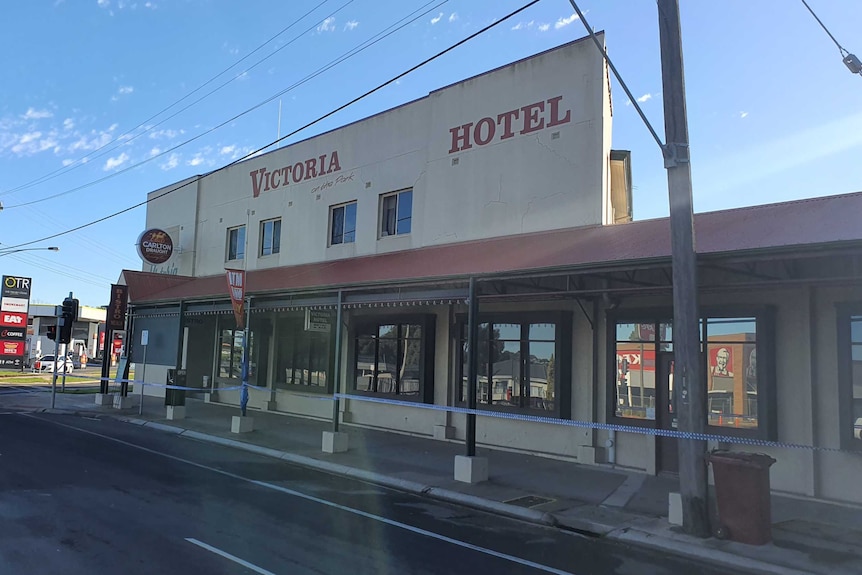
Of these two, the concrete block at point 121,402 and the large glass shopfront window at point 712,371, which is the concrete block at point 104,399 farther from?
the large glass shopfront window at point 712,371

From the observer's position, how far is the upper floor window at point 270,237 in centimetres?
2072

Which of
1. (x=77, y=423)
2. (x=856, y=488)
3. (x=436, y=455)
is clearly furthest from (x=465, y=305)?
(x=77, y=423)

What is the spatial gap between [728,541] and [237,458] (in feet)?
29.7

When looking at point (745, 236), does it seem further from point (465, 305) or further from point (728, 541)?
point (465, 305)

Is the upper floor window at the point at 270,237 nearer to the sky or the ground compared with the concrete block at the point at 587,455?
nearer to the sky

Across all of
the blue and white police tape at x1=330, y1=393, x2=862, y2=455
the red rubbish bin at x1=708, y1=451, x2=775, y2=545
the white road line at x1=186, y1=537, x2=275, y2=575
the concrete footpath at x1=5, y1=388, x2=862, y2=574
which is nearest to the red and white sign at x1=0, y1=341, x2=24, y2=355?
the concrete footpath at x1=5, y1=388, x2=862, y2=574

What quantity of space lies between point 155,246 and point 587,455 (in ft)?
63.5

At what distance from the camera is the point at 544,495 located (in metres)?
9.39

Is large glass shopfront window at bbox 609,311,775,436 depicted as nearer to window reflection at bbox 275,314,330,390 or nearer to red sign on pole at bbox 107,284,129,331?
window reflection at bbox 275,314,330,390

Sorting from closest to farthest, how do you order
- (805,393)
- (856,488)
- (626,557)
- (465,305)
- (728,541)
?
1. (626,557)
2. (728,541)
3. (856,488)
4. (805,393)
5. (465,305)

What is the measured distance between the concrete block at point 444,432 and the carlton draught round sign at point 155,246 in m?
15.3

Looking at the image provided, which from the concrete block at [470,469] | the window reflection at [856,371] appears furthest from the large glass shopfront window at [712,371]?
the concrete block at [470,469]

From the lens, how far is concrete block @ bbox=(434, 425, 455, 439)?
47.1 feet

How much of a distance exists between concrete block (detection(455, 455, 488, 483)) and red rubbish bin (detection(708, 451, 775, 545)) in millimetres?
3948
